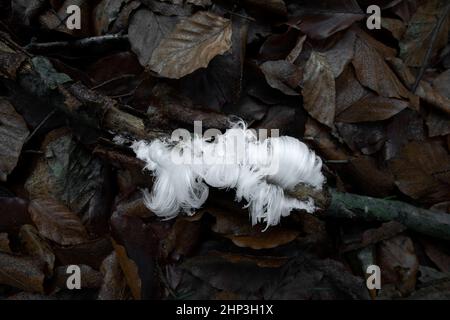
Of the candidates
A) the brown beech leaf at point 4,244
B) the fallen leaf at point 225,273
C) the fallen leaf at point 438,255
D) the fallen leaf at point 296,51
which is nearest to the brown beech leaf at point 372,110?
the fallen leaf at point 296,51

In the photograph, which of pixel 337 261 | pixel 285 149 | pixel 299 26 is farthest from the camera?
pixel 299 26

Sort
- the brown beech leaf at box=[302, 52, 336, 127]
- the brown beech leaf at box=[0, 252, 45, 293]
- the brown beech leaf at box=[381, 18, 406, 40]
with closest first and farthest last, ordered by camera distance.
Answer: the brown beech leaf at box=[0, 252, 45, 293]
the brown beech leaf at box=[302, 52, 336, 127]
the brown beech leaf at box=[381, 18, 406, 40]

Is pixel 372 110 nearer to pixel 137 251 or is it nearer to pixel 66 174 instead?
pixel 137 251

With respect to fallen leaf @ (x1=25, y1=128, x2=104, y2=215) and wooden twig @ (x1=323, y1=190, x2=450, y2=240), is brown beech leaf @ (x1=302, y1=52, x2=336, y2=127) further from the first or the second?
fallen leaf @ (x1=25, y1=128, x2=104, y2=215)

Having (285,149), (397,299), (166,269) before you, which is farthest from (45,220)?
(397,299)

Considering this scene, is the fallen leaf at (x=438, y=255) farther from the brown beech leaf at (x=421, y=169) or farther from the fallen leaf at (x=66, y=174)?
the fallen leaf at (x=66, y=174)

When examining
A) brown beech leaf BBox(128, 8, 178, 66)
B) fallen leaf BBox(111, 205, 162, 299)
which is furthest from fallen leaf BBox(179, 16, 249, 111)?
fallen leaf BBox(111, 205, 162, 299)
